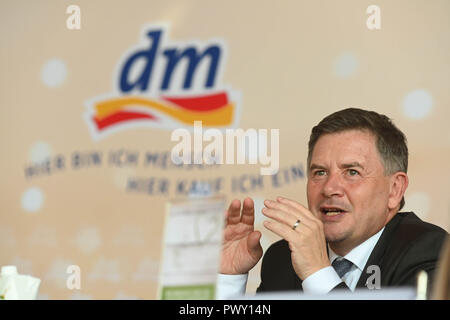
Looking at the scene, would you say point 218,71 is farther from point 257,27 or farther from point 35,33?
point 35,33

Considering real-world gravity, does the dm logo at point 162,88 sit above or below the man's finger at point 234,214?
above

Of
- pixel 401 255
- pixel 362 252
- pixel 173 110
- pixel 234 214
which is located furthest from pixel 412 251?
pixel 173 110

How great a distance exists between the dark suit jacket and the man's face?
2.3 inches

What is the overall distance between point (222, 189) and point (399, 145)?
144 cm

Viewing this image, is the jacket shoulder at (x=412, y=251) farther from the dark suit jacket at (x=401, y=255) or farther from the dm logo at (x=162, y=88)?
the dm logo at (x=162, y=88)

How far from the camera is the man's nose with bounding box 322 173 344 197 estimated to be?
169 cm

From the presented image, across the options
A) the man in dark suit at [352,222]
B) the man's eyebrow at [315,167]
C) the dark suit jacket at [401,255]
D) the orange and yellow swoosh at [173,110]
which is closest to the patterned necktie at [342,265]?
the man in dark suit at [352,222]

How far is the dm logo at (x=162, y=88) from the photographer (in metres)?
3.20

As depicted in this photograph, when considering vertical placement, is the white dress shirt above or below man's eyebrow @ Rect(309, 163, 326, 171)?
below

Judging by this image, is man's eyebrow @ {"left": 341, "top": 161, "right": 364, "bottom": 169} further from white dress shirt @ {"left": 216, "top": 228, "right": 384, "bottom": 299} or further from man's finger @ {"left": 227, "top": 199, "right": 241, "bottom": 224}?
man's finger @ {"left": 227, "top": 199, "right": 241, "bottom": 224}

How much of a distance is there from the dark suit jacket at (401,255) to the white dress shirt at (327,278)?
0.11 ft

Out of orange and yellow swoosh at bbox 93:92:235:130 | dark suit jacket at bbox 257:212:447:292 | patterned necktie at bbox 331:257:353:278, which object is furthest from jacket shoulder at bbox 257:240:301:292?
orange and yellow swoosh at bbox 93:92:235:130

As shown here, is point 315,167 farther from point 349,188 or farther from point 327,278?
point 327,278
